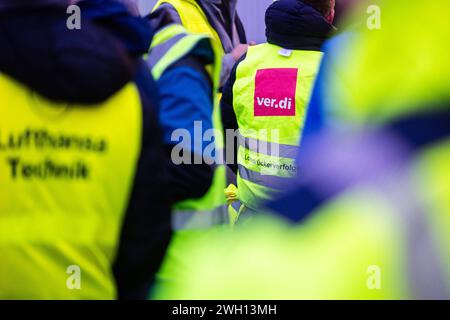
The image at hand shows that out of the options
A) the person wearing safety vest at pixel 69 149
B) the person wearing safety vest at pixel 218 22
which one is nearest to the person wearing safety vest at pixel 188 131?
the person wearing safety vest at pixel 69 149

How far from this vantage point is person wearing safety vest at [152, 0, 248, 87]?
263 centimetres

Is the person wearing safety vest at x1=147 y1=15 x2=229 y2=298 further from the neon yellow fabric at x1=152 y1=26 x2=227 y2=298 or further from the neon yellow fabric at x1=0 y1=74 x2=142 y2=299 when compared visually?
the neon yellow fabric at x1=0 y1=74 x2=142 y2=299

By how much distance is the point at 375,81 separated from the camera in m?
0.63

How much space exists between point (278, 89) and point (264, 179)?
1.43ft

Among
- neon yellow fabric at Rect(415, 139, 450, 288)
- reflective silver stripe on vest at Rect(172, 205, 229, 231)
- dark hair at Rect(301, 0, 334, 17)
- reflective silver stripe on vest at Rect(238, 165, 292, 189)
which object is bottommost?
reflective silver stripe on vest at Rect(238, 165, 292, 189)

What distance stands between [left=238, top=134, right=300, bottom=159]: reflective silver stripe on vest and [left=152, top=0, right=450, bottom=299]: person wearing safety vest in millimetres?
1897

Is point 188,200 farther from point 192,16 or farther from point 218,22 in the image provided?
point 218,22

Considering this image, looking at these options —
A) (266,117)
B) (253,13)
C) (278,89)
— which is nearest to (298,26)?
(278,89)

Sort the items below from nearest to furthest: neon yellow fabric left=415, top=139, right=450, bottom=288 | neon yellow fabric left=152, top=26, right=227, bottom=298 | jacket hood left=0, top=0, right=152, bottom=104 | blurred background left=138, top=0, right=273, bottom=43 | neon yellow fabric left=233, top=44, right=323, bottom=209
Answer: neon yellow fabric left=415, top=139, right=450, bottom=288
jacket hood left=0, top=0, right=152, bottom=104
neon yellow fabric left=152, top=26, right=227, bottom=298
neon yellow fabric left=233, top=44, right=323, bottom=209
blurred background left=138, top=0, right=273, bottom=43

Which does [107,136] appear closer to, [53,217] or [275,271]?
[53,217]

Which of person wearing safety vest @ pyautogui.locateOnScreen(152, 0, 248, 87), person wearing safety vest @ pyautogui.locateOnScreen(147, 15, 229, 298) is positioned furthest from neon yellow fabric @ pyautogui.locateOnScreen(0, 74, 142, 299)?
person wearing safety vest @ pyautogui.locateOnScreen(152, 0, 248, 87)

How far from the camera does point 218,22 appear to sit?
291 cm

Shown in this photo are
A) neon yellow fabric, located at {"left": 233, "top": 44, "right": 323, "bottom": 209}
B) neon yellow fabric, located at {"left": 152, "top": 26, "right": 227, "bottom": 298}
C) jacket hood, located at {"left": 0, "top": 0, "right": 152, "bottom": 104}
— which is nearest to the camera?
jacket hood, located at {"left": 0, "top": 0, "right": 152, "bottom": 104}

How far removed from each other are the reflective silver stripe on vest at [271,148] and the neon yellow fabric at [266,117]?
0.01 meters
